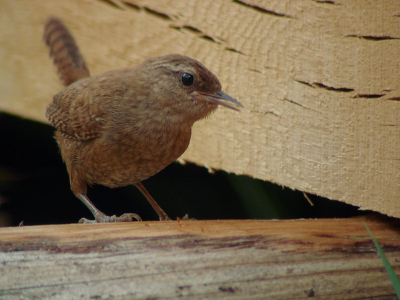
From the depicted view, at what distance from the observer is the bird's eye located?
247 cm

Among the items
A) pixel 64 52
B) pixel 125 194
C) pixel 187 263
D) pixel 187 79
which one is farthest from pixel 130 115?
pixel 125 194

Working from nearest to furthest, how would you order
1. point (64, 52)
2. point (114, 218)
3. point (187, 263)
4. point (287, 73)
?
point (187, 263)
point (287, 73)
point (114, 218)
point (64, 52)

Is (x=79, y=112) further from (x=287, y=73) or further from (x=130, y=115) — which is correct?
(x=287, y=73)

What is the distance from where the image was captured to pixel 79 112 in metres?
2.69

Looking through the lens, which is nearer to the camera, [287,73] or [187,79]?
[287,73]

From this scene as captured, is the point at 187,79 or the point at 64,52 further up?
the point at 187,79

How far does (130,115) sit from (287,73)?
0.89m

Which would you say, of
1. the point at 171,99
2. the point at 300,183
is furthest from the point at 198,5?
the point at 300,183

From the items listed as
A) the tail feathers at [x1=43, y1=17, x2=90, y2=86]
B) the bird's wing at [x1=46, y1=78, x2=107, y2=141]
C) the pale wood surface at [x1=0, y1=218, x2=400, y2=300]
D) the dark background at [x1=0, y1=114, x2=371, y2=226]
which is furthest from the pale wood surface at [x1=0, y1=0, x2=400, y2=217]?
the dark background at [x1=0, y1=114, x2=371, y2=226]

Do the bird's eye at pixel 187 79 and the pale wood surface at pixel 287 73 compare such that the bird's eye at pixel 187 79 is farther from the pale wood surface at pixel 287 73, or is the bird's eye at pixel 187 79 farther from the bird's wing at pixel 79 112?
the bird's wing at pixel 79 112

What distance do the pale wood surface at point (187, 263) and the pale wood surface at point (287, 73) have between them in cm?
41

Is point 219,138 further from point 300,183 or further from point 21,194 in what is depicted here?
point 21,194

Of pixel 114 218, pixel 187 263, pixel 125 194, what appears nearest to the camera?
pixel 187 263

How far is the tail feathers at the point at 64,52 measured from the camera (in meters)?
2.67
